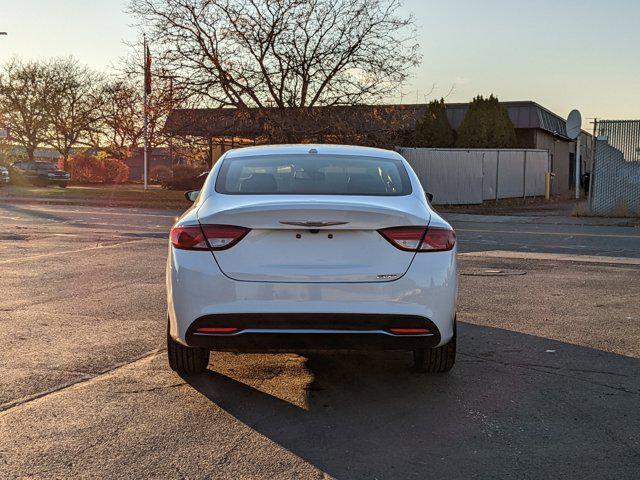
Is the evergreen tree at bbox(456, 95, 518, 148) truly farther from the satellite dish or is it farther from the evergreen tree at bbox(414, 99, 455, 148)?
the satellite dish

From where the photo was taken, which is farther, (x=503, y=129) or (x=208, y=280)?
(x=503, y=129)

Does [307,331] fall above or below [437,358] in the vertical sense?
above

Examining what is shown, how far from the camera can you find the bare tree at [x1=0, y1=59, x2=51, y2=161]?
177 feet

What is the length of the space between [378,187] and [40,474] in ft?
9.54

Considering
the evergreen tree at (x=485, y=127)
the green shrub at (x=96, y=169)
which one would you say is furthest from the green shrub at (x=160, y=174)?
the evergreen tree at (x=485, y=127)

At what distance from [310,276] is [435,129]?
3260cm

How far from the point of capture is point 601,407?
5.02m

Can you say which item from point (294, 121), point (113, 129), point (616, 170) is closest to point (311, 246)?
point (616, 170)

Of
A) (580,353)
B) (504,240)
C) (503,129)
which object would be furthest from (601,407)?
(503,129)

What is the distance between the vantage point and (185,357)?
218 inches

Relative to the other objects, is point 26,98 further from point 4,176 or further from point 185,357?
point 185,357

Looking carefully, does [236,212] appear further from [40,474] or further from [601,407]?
[601,407]

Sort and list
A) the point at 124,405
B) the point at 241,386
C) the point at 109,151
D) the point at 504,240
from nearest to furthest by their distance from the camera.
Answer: the point at 124,405 → the point at 241,386 → the point at 504,240 → the point at 109,151

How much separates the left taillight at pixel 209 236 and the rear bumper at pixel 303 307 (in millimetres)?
52
